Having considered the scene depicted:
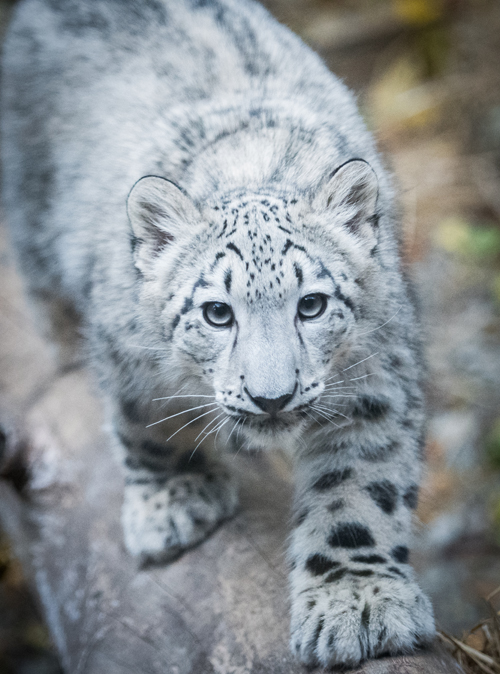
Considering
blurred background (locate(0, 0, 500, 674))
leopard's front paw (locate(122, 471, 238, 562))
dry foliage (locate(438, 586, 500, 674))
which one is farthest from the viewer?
blurred background (locate(0, 0, 500, 674))

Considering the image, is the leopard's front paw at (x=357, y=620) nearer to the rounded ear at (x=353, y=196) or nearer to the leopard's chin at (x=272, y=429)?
the leopard's chin at (x=272, y=429)

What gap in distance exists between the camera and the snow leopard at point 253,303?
2650mm

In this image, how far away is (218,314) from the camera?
109 inches

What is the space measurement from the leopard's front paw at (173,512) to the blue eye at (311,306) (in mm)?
1296

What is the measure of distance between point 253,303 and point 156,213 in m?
0.72

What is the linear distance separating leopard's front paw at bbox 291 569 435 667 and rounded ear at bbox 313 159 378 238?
153 cm

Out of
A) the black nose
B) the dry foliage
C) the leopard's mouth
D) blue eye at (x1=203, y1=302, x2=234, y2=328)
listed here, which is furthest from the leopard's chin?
the dry foliage

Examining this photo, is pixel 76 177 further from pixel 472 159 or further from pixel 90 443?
pixel 472 159

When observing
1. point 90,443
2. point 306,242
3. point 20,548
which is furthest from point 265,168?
point 20,548

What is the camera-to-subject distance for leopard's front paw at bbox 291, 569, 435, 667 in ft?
8.20

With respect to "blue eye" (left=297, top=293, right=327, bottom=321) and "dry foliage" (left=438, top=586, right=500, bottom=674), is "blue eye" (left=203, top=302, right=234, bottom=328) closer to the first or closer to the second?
"blue eye" (left=297, top=293, right=327, bottom=321)

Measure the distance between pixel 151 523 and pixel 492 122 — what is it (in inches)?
299

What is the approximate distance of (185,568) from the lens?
328 cm

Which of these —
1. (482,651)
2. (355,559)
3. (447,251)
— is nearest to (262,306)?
(355,559)
